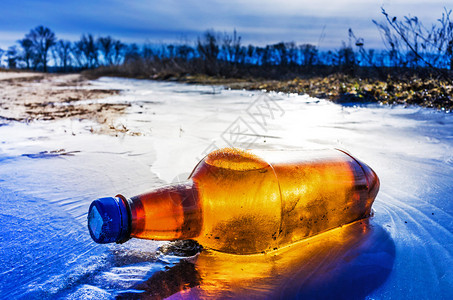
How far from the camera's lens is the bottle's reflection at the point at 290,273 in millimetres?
868

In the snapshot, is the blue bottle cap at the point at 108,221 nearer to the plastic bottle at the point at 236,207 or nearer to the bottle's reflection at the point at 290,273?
the plastic bottle at the point at 236,207

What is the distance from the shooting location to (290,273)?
0.96 meters

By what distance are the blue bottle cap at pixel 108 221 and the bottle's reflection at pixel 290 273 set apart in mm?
145

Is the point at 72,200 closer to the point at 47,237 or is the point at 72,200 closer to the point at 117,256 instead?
the point at 47,237

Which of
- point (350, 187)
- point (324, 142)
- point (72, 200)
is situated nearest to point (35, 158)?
point (72, 200)

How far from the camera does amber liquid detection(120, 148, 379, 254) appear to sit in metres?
0.99

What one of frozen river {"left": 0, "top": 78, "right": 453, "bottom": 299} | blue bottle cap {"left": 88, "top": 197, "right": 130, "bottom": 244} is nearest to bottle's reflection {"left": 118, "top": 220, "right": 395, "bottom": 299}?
frozen river {"left": 0, "top": 78, "right": 453, "bottom": 299}

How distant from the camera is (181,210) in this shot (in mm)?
1007

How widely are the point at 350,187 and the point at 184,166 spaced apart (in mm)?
969

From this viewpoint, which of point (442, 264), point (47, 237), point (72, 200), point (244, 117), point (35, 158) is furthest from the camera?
point (244, 117)

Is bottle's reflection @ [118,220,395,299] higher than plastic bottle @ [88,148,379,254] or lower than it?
lower

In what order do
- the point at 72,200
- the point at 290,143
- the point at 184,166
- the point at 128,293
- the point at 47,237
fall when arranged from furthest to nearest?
the point at 290,143, the point at 184,166, the point at 72,200, the point at 47,237, the point at 128,293

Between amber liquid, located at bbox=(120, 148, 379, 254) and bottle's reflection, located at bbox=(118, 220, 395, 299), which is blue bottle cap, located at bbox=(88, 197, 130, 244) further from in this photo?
bottle's reflection, located at bbox=(118, 220, 395, 299)

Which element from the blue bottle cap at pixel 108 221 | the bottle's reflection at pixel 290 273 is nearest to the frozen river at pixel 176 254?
the bottle's reflection at pixel 290 273
